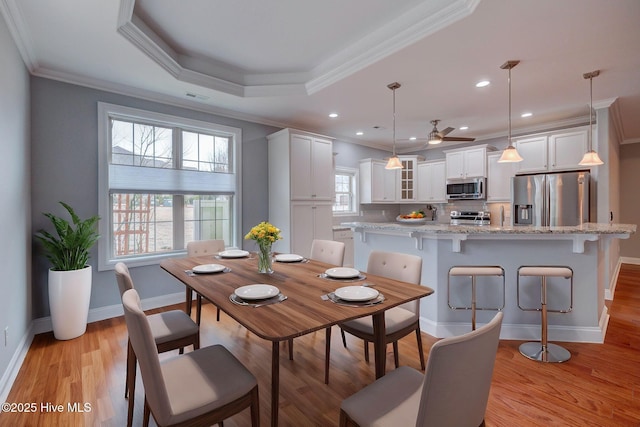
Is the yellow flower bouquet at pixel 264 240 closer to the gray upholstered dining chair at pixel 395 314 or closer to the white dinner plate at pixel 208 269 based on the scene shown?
the white dinner plate at pixel 208 269

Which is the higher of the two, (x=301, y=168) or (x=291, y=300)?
(x=301, y=168)

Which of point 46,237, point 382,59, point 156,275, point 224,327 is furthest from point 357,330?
point 46,237

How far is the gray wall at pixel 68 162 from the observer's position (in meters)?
2.92

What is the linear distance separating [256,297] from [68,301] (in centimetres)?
237

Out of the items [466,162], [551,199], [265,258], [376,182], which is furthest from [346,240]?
[265,258]

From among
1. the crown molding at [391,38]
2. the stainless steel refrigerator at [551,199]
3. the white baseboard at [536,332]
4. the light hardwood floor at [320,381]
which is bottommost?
the light hardwood floor at [320,381]

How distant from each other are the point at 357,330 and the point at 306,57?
Result: 107 inches

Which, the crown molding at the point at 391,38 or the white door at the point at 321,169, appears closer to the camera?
the crown molding at the point at 391,38

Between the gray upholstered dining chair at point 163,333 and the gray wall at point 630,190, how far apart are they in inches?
322

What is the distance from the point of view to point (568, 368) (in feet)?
7.64

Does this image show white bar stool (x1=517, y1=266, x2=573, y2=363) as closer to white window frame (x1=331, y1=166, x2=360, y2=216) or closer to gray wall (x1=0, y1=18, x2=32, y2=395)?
white window frame (x1=331, y1=166, x2=360, y2=216)

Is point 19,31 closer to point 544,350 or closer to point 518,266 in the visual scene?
point 518,266

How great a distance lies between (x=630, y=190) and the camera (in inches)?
242

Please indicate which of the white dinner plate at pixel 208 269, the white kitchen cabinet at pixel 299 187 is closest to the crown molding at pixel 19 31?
the white dinner plate at pixel 208 269
